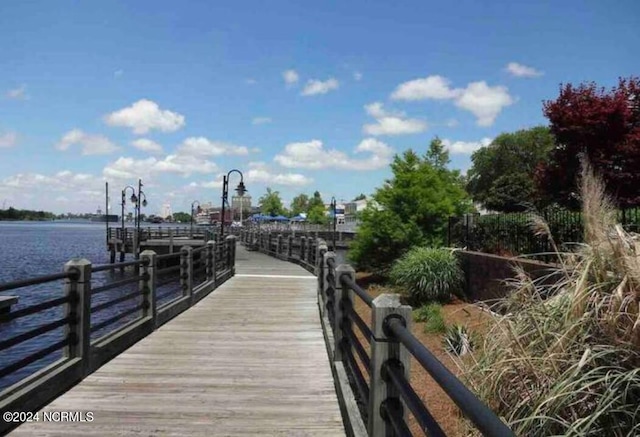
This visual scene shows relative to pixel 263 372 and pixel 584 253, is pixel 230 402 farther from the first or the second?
pixel 584 253

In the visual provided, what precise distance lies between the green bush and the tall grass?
31.6 feet

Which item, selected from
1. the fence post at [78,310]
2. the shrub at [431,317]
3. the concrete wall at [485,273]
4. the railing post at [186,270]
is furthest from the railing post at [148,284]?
the concrete wall at [485,273]

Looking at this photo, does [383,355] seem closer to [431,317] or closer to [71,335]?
[71,335]

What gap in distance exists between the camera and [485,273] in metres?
13.5

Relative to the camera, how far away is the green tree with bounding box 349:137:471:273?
62.7 feet

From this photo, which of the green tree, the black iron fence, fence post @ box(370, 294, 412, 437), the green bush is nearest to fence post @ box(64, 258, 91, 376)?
fence post @ box(370, 294, 412, 437)

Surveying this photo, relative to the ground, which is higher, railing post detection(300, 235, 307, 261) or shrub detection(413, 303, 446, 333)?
railing post detection(300, 235, 307, 261)

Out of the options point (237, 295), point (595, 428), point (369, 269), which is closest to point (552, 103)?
point (369, 269)

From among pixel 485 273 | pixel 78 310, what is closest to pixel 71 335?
pixel 78 310

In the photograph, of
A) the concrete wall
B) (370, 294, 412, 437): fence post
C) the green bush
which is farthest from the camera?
the green bush

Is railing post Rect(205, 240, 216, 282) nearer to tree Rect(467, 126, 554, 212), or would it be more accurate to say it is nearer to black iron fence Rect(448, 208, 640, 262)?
black iron fence Rect(448, 208, 640, 262)

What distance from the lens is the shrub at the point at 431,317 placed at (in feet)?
37.4

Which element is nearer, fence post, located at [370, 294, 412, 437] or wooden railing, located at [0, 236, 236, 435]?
fence post, located at [370, 294, 412, 437]

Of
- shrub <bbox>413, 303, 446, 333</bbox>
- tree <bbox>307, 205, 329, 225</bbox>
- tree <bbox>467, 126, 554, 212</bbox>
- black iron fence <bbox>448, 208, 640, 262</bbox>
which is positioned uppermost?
tree <bbox>467, 126, 554, 212</bbox>
